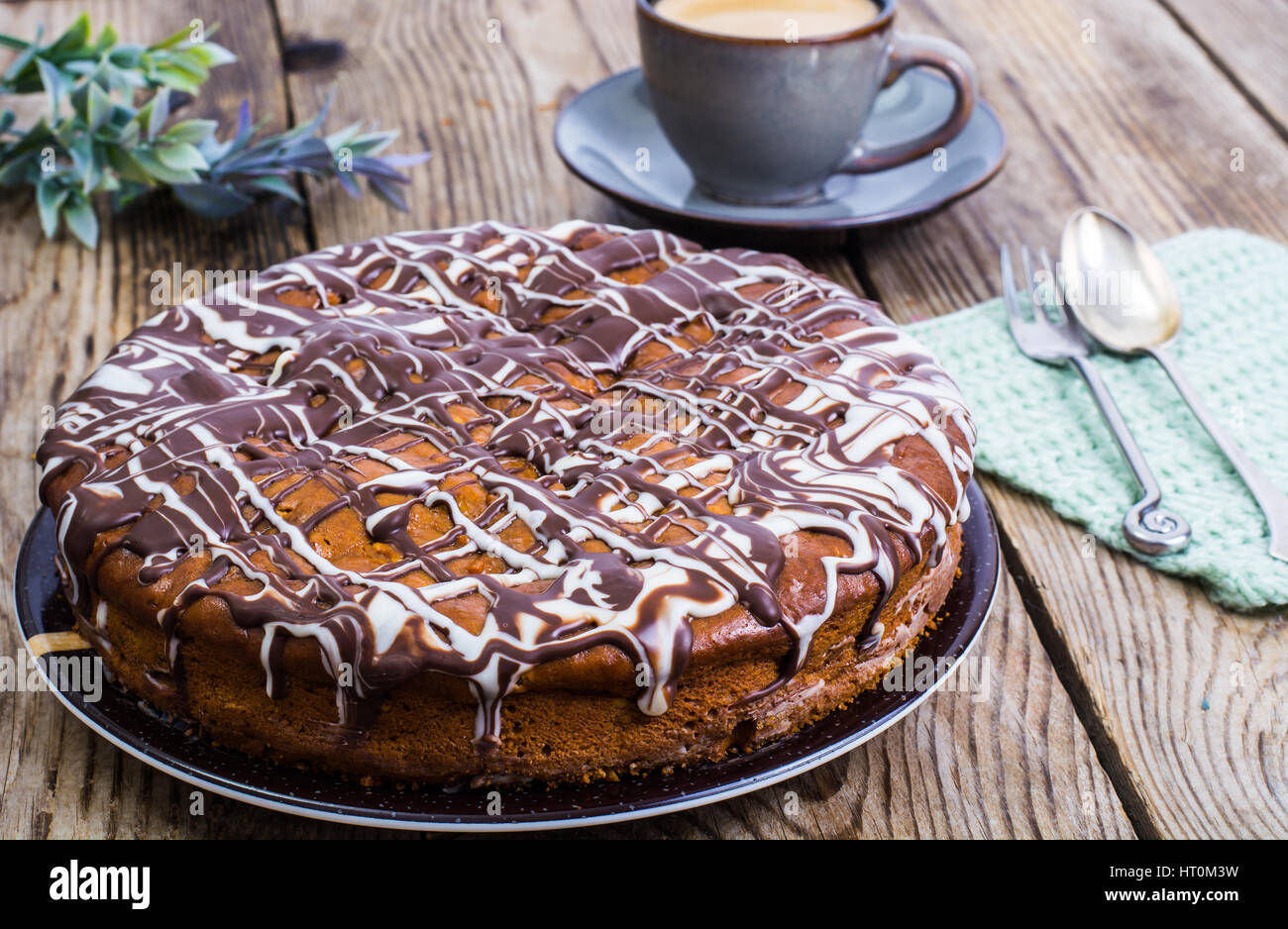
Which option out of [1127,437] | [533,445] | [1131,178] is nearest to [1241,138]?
[1131,178]

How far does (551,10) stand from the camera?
3393 mm

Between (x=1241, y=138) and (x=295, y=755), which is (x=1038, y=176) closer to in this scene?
(x=1241, y=138)

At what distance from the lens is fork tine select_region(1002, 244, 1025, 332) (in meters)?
2.24

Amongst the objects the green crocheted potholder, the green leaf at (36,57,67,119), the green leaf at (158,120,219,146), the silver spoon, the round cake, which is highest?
the round cake

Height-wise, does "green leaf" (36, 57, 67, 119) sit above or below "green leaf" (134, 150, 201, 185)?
above

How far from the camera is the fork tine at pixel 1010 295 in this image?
2.24 m

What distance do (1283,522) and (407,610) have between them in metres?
1.23

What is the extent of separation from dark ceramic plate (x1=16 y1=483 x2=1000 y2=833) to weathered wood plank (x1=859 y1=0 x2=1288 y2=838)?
29cm

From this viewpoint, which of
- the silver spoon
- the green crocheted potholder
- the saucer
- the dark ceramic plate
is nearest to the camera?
the dark ceramic plate

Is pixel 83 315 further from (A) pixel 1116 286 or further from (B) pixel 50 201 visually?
(A) pixel 1116 286

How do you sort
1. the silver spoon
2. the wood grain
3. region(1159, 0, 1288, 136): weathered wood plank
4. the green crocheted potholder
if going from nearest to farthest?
the wood grain
the green crocheted potholder
the silver spoon
region(1159, 0, 1288, 136): weathered wood plank

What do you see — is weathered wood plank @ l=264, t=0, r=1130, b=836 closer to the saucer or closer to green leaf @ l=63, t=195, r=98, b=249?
the saucer

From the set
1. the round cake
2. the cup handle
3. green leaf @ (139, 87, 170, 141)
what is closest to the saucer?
the cup handle

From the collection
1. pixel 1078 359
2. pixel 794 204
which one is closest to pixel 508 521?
pixel 1078 359
